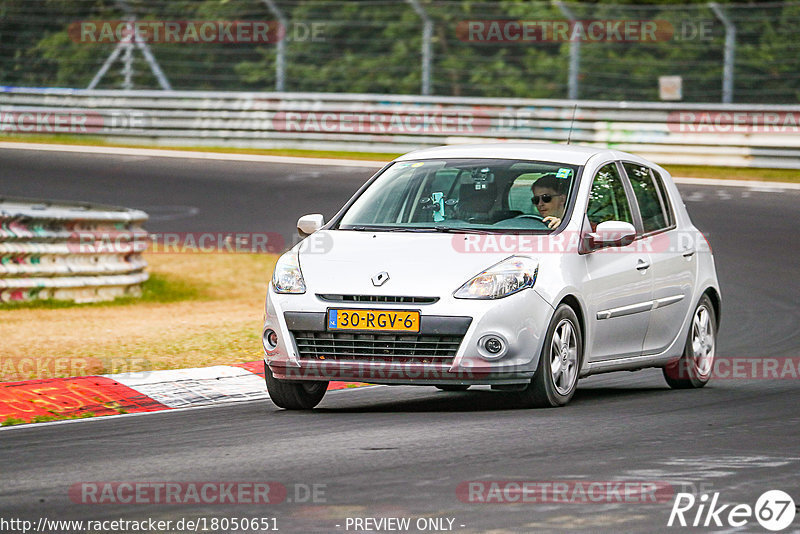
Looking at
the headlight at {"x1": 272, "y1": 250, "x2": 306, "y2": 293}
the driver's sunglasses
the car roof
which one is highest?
the car roof

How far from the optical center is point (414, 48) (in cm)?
2741

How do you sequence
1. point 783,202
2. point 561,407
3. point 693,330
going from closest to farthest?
point 561,407
point 693,330
point 783,202

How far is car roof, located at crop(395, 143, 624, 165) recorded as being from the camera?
9797mm

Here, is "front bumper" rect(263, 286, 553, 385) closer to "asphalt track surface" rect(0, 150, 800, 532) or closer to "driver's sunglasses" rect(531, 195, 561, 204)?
"asphalt track surface" rect(0, 150, 800, 532)

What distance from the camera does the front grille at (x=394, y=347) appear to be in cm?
845

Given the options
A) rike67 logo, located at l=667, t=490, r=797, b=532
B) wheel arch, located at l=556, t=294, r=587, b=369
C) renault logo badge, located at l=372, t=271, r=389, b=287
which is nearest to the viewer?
rike67 logo, located at l=667, t=490, r=797, b=532

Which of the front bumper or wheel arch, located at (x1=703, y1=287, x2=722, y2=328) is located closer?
the front bumper

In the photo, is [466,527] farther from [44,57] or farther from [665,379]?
[44,57]

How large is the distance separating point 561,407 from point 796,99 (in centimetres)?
1745

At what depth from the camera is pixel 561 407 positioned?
29.5 feet

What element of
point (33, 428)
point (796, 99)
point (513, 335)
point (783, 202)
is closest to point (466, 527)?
point (513, 335)

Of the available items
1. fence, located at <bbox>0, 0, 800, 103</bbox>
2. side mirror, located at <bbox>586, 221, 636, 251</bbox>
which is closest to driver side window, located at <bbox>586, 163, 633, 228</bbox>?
side mirror, located at <bbox>586, 221, 636, 251</bbox>

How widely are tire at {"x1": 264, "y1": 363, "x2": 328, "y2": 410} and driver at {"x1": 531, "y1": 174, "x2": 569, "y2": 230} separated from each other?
5.70ft

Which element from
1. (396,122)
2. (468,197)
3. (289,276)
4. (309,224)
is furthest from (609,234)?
(396,122)
